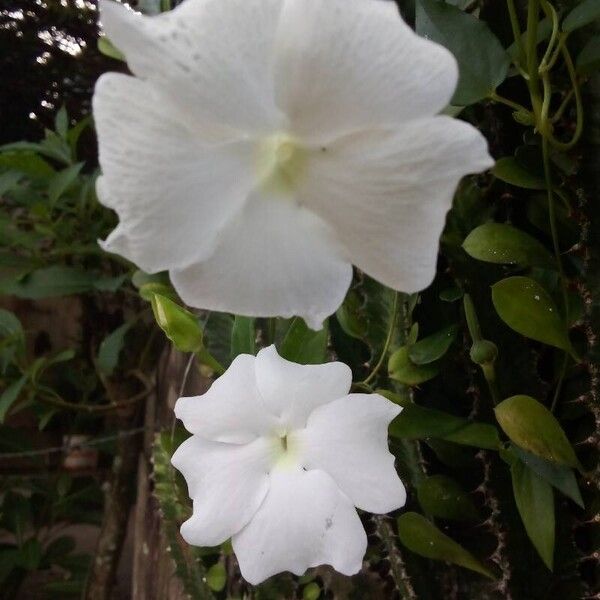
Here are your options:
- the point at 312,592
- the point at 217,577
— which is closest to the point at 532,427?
the point at 312,592

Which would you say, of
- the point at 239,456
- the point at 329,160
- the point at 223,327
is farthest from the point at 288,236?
the point at 223,327

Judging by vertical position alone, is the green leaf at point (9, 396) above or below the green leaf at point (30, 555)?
above

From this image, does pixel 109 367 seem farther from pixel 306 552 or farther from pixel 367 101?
pixel 367 101

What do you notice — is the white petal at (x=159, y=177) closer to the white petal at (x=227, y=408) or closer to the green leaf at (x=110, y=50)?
the white petal at (x=227, y=408)

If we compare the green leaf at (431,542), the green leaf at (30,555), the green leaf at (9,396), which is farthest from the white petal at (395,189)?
the green leaf at (30,555)

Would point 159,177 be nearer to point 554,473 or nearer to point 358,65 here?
point 358,65
